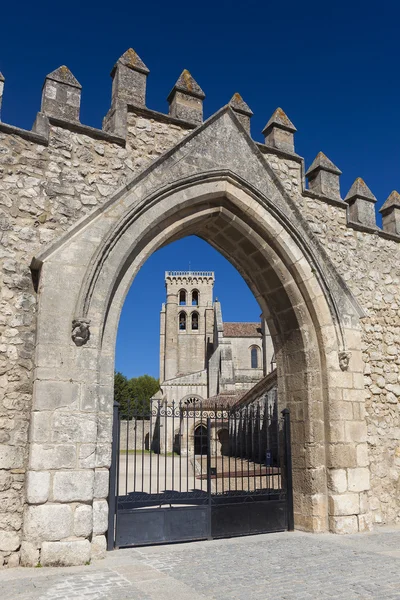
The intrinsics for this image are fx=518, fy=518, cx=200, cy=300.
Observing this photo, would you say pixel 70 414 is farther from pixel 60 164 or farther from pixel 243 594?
pixel 60 164

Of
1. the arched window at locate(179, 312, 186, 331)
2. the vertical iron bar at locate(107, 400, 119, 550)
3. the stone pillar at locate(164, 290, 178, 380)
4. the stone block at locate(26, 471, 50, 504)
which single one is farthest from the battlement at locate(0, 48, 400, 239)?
the arched window at locate(179, 312, 186, 331)

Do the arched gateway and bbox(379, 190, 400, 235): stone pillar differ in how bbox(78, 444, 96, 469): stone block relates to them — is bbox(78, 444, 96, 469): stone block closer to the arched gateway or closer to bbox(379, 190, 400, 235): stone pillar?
the arched gateway

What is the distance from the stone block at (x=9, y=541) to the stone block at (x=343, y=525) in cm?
389

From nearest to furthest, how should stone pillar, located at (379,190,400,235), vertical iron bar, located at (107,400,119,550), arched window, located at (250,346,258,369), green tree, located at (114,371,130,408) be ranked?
1. vertical iron bar, located at (107,400,119,550)
2. stone pillar, located at (379,190,400,235)
3. green tree, located at (114,371,130,408)
4. arched window, located at (250,346,258,369)

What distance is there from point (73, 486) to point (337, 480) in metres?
3.50

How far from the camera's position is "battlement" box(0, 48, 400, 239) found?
248 inches

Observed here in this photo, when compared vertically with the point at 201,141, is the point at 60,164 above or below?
below

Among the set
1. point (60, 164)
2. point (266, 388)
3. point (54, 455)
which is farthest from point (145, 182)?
point (266, 388)

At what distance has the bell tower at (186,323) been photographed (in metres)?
55.2

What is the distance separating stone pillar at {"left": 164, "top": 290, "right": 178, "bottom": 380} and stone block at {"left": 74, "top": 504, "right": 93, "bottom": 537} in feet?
158

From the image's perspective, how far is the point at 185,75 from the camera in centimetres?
746

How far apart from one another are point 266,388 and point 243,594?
10778mm

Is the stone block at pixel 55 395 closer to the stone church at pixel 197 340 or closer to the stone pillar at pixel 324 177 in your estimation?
Answer: the stone pillar at pixel 324 177

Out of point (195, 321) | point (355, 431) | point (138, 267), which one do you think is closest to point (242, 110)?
point (138, 267)
